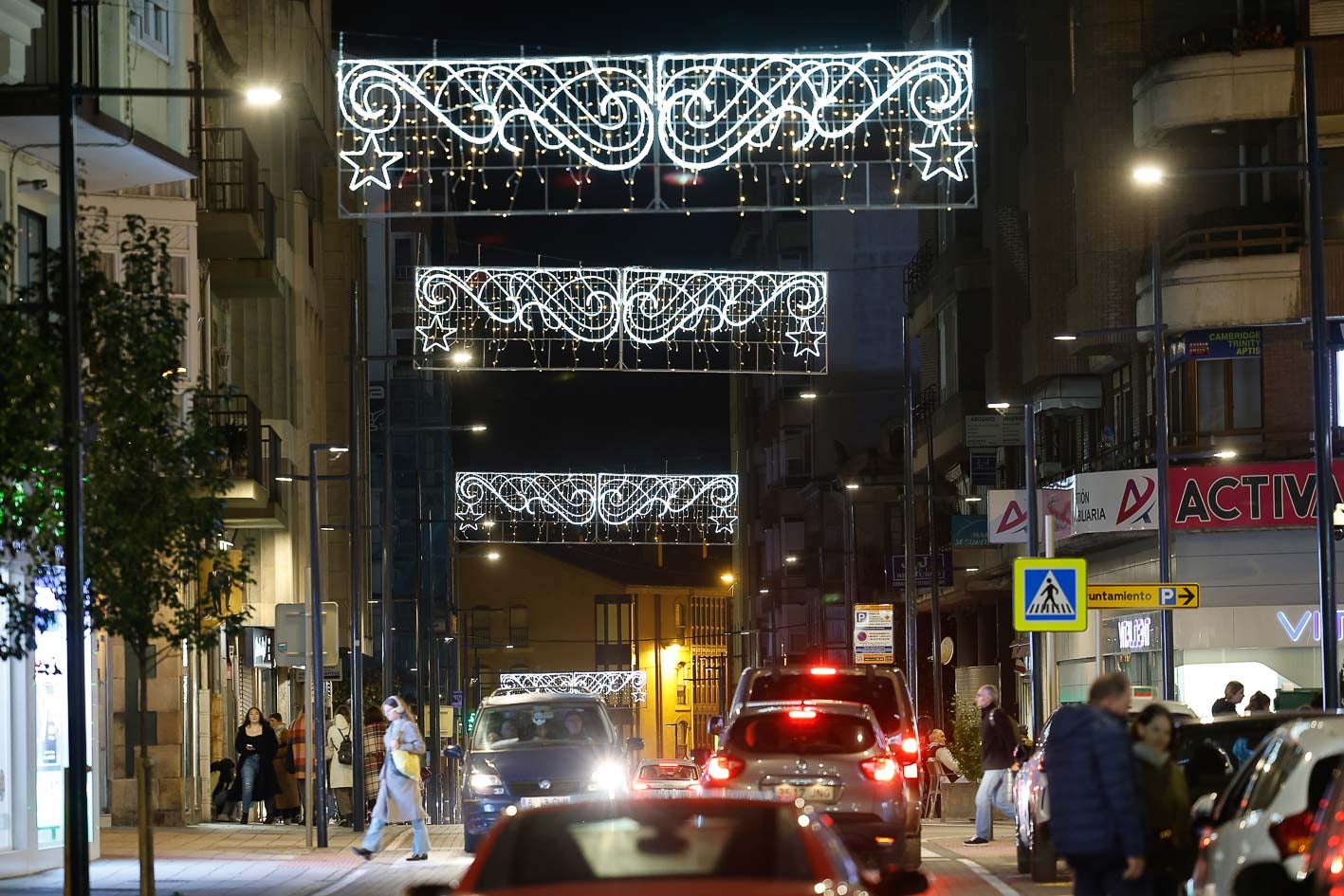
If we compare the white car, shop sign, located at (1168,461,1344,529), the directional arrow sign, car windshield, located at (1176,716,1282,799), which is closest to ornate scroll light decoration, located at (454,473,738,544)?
shop sign, located at (1168,461,1344,529)

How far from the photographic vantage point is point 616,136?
77.7 feet

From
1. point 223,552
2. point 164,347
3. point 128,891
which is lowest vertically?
point 128,891

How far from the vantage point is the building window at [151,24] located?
29031 millimetres

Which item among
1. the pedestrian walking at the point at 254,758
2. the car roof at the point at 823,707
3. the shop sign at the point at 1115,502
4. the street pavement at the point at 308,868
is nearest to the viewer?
the car roof at the point at 823,707

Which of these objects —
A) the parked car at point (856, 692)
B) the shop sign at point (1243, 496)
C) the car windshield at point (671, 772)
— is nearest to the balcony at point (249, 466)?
the parked car at point (856, 692)

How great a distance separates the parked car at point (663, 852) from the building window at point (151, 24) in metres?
21.0

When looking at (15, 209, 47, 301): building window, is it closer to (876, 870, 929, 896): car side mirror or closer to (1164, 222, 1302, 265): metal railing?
(876, 870, 929, 896): car side mirror

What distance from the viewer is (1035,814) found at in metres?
22.4

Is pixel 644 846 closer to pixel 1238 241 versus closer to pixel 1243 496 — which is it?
pixel 1238 241

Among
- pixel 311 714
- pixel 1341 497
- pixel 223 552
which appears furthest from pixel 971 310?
pixel 223 552

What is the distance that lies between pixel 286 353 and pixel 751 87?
27.3 meters

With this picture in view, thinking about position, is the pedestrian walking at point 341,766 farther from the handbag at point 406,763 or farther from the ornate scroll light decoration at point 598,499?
the ornate scroll light decoration at point 598,499

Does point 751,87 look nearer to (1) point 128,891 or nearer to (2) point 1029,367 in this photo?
(1) point 128,891

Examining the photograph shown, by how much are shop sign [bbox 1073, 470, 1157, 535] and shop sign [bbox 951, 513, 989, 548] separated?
8487 millimetres
